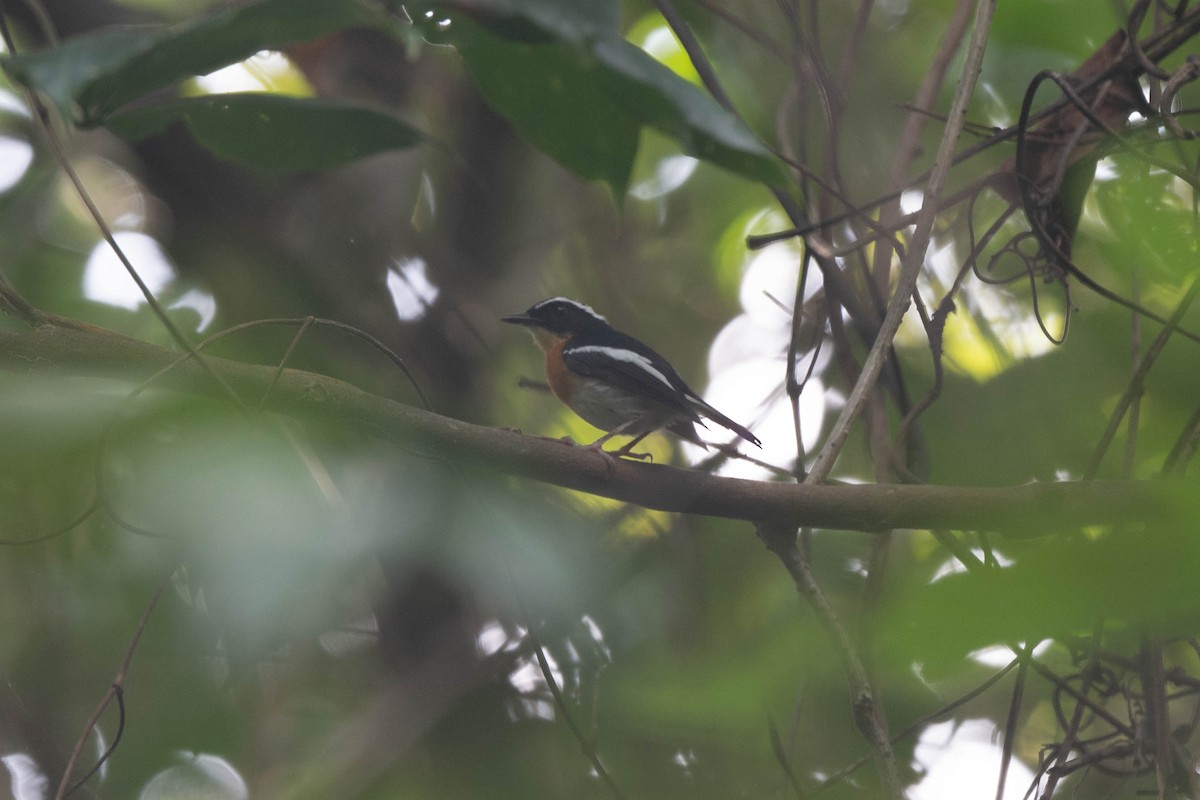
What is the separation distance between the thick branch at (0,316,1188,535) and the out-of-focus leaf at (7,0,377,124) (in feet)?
3.37

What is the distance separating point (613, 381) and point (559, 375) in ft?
0.98

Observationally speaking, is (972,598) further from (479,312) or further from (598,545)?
(479,312)

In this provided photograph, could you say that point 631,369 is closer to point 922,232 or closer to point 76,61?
point 922,232

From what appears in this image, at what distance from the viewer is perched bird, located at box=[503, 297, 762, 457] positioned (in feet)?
12.6

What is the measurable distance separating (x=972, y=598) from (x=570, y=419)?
4606 millimetres

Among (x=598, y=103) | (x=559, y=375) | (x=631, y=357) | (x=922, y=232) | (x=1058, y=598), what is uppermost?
(x=559, y=375)

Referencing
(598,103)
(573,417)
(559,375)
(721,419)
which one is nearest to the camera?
(598,103)

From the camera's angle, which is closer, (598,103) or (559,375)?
(598,103)

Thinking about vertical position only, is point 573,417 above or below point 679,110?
above

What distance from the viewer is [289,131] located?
63.6 inches

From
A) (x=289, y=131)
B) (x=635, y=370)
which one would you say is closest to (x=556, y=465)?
(x=289, y=131)

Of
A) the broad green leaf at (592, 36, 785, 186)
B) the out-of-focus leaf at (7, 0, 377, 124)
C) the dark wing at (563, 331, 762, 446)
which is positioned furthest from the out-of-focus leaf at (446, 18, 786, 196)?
the dark wing at (563, 331, 762, 446)

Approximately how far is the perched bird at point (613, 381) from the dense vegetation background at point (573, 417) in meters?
0.33

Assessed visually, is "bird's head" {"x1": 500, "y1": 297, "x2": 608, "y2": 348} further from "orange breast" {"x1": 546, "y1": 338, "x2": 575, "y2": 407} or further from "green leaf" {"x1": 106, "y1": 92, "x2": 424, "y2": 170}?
"green leaf" {"x1": 106, "y1": 92, "x2": 424, "y2": 170}
